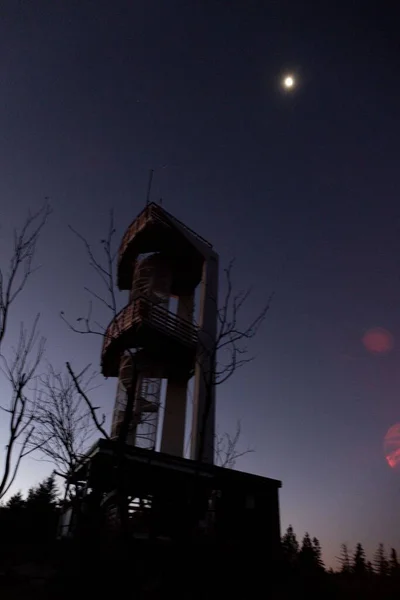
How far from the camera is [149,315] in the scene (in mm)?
18906

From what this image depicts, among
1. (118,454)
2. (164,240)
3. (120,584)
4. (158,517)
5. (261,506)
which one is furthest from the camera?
(164,240)

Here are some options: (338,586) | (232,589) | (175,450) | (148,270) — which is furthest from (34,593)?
(148,270)

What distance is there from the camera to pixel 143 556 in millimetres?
10703

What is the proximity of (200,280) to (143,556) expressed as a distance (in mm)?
14549

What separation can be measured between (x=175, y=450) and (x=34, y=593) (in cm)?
1015

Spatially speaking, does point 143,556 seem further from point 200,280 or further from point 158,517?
point 200,280

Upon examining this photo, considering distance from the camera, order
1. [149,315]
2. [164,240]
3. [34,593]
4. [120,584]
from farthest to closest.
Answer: [164,240], [149,315], [34,593], [120,584]

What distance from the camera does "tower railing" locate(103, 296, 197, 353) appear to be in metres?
18.7

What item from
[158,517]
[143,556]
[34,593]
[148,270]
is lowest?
[34,593]

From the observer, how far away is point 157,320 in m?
19.1

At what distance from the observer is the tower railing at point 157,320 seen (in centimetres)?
1866

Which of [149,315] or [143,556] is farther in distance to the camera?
[149,315]

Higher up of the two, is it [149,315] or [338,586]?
[149,315]

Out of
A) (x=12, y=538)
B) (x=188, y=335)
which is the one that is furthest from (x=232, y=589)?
(x=12, y=538)
